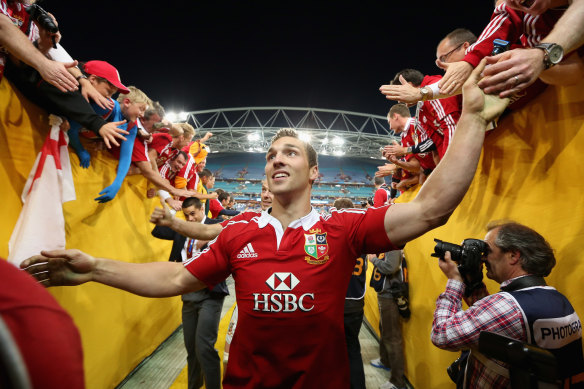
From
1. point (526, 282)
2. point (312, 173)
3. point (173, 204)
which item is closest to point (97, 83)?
point (173, 204)

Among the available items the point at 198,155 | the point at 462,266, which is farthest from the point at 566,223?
the point at 198,155

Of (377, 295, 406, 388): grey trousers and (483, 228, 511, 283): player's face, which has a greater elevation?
(483, 228, 511, 283): player's face

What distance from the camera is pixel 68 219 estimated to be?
235 cm

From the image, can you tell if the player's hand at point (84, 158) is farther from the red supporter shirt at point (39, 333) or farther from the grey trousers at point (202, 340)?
the red supporter shirt at point (39, 333)

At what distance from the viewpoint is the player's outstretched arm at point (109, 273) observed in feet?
4.57

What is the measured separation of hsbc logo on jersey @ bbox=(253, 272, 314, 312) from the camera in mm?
1330

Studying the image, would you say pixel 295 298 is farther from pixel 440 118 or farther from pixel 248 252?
pixel 440 118

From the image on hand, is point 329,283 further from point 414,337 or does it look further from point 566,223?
point 414,337

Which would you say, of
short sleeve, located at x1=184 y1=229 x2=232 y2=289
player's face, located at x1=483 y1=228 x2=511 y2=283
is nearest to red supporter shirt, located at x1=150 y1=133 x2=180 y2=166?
short sleeve, located at x1=184 y1=229 x2=232 y2=289

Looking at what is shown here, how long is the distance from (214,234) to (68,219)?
1.28 m

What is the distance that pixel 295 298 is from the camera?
1.33 metres

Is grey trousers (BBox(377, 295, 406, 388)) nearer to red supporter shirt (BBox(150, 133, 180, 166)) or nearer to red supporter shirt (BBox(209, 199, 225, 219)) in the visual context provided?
red supporter shirt (BBox(150, 133, 180, 166))

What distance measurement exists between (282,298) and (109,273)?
97cm

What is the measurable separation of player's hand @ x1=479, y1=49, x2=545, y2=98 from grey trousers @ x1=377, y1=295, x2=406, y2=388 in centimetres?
329
